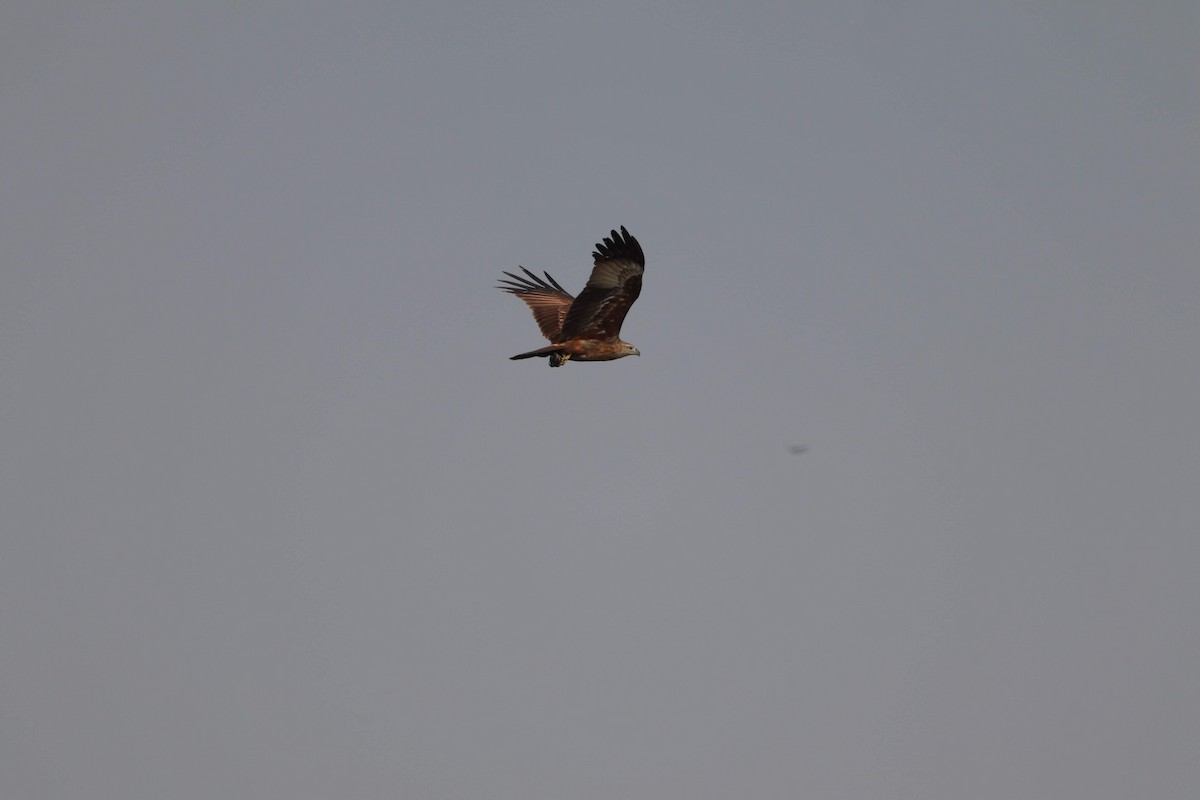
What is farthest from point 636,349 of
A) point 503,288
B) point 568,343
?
point 503,288

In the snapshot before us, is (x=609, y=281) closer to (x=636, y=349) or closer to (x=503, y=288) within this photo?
(x=636, y=349)

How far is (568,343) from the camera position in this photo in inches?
1211

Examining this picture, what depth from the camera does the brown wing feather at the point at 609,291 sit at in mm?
29766

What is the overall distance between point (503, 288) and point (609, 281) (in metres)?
5.84

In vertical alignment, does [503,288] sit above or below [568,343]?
above

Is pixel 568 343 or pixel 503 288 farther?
pixel 503 288

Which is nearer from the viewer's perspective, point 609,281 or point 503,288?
point 609,281

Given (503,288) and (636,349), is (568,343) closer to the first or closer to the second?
(636,349)

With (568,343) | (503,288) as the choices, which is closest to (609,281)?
(568,343)

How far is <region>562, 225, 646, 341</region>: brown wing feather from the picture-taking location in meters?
29.8

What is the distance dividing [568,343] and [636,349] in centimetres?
159

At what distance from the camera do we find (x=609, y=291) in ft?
99.6

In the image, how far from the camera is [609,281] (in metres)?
30.2
